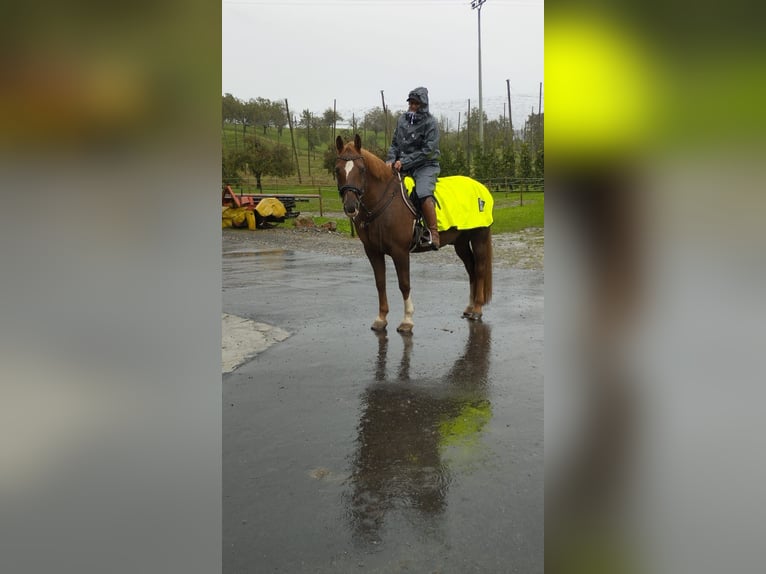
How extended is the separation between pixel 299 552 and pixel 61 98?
2039 mm

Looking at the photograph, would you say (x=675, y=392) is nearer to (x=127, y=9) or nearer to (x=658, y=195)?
(x=658, y=195)

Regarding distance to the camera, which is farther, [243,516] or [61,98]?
[243,516]

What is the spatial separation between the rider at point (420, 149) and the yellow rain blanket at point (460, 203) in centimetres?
13

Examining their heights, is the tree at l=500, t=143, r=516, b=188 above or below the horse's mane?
above

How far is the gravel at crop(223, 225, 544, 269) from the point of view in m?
12.1

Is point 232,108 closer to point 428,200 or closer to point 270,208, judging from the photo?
point 270,208

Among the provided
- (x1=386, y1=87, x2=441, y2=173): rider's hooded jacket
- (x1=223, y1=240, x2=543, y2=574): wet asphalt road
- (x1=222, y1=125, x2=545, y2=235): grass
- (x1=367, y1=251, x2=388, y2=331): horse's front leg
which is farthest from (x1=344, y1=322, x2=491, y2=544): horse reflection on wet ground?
(x1=222, y1=125, x2=545, y2=235): grass

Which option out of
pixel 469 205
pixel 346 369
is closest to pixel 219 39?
pixel 346 369

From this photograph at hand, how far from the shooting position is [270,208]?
19.9m

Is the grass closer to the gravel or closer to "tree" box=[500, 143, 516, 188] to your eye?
the gravel

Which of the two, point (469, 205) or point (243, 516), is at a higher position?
point (469, 205)

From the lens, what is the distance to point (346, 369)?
16.0 feet

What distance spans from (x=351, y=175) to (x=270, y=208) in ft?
48.0

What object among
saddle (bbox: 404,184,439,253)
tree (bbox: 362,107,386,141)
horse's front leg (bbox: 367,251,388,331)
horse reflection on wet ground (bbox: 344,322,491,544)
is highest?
tree (bbox: 362,107,386,141)
